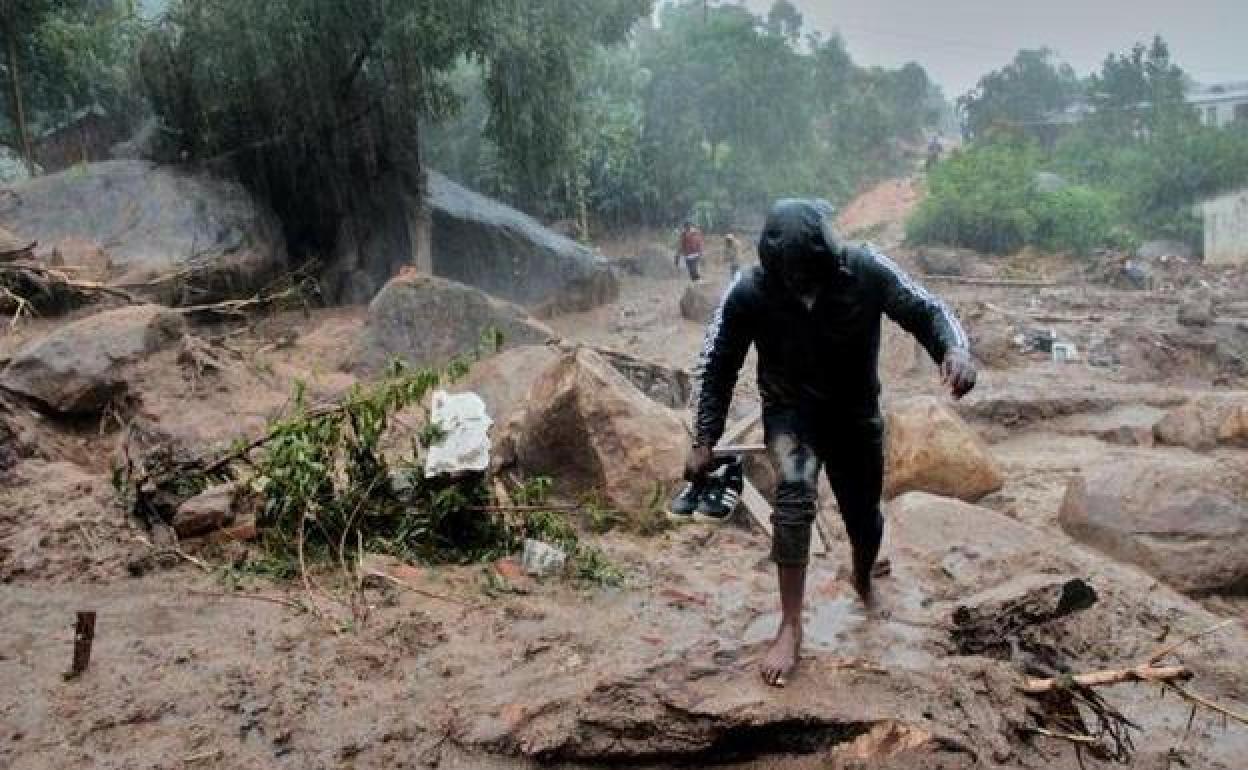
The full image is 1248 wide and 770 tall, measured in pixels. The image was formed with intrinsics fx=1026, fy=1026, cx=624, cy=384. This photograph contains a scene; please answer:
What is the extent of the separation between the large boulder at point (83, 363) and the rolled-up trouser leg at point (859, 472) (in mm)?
5015

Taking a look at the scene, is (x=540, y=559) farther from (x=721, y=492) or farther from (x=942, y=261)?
(x=942, y=261)

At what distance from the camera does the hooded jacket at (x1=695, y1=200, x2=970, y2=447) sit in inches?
134

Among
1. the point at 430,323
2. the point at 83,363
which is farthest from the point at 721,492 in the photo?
the point at 430,323

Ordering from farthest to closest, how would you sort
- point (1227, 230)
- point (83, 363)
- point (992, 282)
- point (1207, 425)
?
point (1227, 230)
point (992, 282)
point (1207, 425)
point (83, 363)

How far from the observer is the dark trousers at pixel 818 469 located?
11.1 feet

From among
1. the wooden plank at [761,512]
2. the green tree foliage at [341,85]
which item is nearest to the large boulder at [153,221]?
the green tree foliage at [341,85]

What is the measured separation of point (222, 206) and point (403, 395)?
1054 centimetres

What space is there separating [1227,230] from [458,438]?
87.5ft

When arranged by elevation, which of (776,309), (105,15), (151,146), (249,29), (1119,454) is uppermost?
(105,15)

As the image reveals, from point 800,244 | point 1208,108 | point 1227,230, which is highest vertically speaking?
point 1208,108

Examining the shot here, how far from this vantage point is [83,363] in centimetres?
662

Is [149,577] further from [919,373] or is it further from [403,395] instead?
[919,373]

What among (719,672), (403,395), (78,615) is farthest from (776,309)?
(78,615)

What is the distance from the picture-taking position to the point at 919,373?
13.2 m
